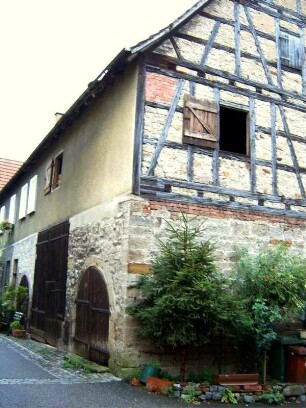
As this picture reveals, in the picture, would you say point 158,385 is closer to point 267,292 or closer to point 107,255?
point 267,292

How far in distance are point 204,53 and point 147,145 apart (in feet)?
8.53

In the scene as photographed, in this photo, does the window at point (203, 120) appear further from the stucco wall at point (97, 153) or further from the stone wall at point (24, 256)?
the stone wall at point (24, 256)

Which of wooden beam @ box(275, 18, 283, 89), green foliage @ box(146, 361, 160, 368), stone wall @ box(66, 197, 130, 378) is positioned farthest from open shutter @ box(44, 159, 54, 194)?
green foliage @ box(146, 361, 160, 368)

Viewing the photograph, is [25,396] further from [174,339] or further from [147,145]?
[147,145]

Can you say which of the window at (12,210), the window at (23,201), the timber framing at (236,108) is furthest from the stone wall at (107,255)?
the window at (12,210)

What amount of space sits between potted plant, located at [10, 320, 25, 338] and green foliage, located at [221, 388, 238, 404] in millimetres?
8225

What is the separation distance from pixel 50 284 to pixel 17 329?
2.37m

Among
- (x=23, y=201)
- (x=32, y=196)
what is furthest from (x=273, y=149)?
(x=23, y=201)

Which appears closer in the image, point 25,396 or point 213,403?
point 25,396

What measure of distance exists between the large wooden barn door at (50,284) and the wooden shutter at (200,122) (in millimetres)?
4241

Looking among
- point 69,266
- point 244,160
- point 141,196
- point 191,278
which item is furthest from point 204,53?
point 69,266

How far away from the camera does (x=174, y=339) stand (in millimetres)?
7117

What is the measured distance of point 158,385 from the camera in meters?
7.11

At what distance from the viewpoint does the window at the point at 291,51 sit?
10695mm
